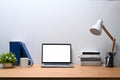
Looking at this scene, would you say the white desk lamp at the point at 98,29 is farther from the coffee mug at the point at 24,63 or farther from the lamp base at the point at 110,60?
the coffee mug at the point at 24,63

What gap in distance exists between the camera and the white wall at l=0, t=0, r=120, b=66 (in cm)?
248

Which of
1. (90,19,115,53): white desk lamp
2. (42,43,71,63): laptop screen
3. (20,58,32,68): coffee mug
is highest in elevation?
(90,19,115,53): white desk lamp

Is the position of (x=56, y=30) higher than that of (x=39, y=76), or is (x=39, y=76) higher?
(x=56, y=30)

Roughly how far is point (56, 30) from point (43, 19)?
0.19m

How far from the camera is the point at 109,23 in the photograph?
2.49 metres

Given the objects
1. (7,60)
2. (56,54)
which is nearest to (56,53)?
(56,54)

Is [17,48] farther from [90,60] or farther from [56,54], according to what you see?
[90,60]

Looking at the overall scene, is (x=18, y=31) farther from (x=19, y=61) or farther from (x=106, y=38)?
(x=106, y=38)

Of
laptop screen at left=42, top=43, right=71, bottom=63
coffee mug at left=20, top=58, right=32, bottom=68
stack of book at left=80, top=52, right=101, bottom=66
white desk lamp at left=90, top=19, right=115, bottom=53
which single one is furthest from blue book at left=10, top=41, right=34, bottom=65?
white desk lamp at left=90, top=19, right=115, bottom=53

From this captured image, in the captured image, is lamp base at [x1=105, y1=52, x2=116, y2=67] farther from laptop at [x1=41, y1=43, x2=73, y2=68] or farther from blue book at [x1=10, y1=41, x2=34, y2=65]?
blue book at [x1=10, y1=41, x2=34, y2=65]

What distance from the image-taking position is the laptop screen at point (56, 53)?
2.41m

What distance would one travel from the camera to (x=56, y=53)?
7.93 feet

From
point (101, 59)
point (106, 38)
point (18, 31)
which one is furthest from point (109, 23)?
point (18, 31)

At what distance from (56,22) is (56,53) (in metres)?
0.35
